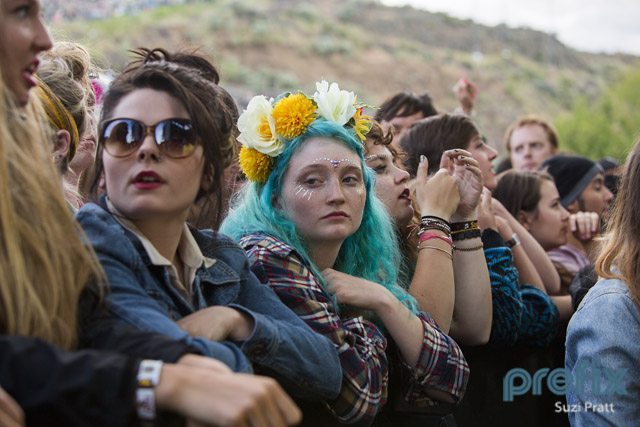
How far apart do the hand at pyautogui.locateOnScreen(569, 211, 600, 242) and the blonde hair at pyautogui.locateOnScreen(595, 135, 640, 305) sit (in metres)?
2.20

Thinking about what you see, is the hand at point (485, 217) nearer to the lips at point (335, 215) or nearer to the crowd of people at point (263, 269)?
the crowd of people at point (263, 269)

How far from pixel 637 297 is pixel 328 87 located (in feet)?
4.79

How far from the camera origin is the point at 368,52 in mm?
52344

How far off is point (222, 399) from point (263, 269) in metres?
1.22

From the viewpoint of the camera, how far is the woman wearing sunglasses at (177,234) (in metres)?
2.34

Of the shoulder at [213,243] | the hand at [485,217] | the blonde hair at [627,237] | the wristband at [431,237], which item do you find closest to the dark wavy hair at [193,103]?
the shoulder at [213,243]

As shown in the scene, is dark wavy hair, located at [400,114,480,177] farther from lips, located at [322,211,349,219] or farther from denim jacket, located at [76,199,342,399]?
denim jacket, located at [76,199,342,399]

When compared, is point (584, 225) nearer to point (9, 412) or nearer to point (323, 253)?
point (323, 253)

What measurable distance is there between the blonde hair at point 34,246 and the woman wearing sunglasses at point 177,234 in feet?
0.59

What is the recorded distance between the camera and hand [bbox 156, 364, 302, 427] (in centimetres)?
179

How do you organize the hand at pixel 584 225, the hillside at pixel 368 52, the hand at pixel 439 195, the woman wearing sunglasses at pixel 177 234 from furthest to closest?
the hillside at pixel 368 52
the hand at pixel 584 225
the hand at pixel 439 195
the woman wearing sunglasses at pixel 177 234

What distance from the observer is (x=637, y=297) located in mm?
3348

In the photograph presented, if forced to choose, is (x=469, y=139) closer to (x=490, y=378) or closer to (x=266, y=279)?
(x=490, y=378)

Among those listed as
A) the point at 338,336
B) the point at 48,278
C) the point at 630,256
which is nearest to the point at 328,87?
the point at 338,336
